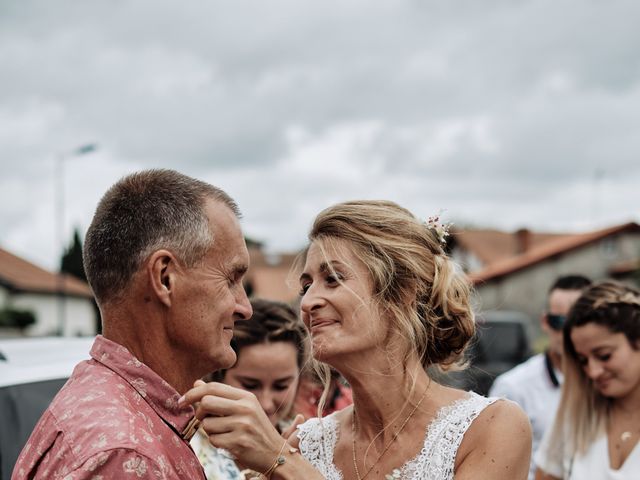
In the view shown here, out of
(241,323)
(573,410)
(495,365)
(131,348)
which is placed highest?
(131,348)

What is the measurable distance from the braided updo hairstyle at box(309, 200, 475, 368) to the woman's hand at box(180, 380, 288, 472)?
771mm

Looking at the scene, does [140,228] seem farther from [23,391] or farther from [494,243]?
[494,243]

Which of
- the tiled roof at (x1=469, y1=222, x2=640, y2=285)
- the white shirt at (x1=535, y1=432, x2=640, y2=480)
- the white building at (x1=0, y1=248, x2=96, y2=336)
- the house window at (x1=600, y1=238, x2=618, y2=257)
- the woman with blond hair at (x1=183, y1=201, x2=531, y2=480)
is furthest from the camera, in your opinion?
the white building at (x1=0, y1=248, x2=96, y2=336)

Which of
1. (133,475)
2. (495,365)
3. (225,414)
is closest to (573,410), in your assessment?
(225,414)

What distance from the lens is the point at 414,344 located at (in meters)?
2.93

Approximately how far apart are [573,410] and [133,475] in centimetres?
314

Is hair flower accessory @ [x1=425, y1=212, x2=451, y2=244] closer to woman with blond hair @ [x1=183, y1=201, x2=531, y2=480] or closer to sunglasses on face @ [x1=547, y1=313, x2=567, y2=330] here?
woman with blond hair @ [x1=183, y1=201, x2=531, y2=480]

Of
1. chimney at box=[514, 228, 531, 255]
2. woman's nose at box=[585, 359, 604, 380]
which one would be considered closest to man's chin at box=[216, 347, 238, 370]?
woman's nose at box=[585, 359, 604, 380]

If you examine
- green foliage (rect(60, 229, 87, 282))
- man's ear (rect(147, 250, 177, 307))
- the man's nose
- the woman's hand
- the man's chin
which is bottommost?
green foliage (rect(60, 229, 87, 282))

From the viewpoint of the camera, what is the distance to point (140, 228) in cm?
214

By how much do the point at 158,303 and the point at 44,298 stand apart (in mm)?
55137

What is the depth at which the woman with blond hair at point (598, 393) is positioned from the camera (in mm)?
4082

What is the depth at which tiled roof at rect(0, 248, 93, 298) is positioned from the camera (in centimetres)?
5062

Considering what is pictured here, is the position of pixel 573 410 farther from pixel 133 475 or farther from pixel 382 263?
pixel 133 475
